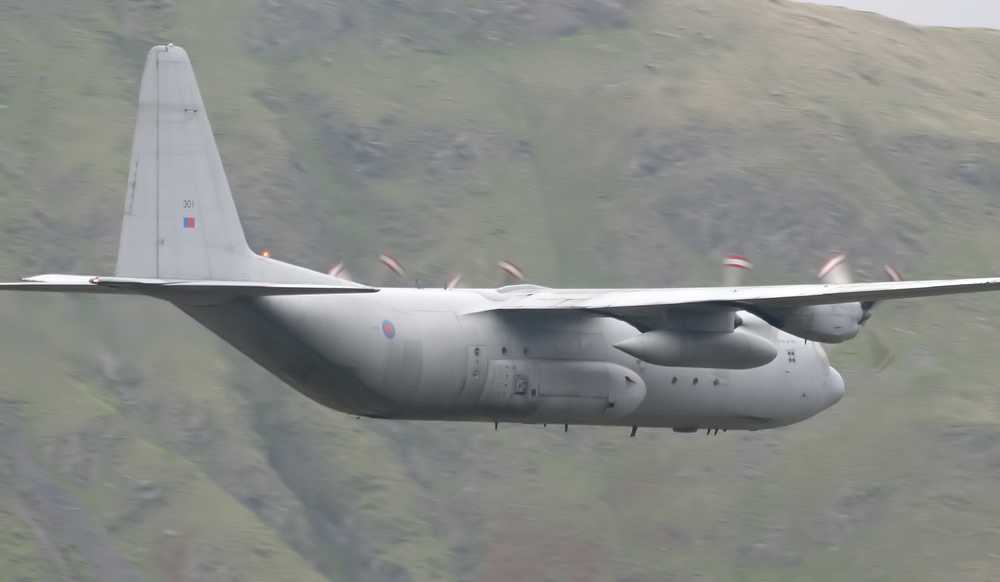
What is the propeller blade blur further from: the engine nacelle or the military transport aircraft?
the engine nacelle

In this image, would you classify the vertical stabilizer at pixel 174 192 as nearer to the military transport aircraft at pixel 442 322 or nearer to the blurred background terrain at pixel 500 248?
the military transport aircraft at pixel 442 322

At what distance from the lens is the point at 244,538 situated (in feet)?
401

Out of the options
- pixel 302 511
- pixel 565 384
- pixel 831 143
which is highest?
pixel 565 384

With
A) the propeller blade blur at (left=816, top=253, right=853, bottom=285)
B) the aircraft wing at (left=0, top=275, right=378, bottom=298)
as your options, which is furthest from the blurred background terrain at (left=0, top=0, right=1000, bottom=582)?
the aircraft wing at (left=0, top=275, right=378, bottom=298)

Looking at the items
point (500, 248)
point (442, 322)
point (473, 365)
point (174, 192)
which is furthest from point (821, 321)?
point (500, 248)

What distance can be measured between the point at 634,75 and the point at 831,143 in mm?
19756

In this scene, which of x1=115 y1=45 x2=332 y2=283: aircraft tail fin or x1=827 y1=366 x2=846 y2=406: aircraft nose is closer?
x1=115 y1=45 x2=332 y2=283: aircraft tail fin

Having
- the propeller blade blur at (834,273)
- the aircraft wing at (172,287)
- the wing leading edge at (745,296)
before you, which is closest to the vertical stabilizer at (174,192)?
the aircraft wing at (172,287)

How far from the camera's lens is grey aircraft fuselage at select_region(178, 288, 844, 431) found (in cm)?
3744

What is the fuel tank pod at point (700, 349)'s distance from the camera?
1559 inches

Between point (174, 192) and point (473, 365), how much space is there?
7824mm

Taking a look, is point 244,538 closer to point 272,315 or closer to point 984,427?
point 984,427

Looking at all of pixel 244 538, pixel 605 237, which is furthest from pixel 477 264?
pixel 244 538

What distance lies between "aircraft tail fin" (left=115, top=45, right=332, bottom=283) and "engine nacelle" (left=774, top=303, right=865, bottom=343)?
40.0 feet
